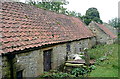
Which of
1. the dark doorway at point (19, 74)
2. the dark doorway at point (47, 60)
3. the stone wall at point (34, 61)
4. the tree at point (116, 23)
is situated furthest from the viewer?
the tree at point (116, 23)

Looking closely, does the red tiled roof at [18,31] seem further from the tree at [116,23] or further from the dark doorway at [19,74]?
the tree at [116,23]

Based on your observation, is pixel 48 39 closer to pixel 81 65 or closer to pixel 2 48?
pixel 81 65

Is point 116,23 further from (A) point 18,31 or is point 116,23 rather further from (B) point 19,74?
(B) point 19,74

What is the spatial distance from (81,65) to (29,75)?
447 centimetres

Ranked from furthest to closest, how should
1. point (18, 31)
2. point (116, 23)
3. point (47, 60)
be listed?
1. point (116, 23)
2. point (47, 60)
3. point (18, 31)

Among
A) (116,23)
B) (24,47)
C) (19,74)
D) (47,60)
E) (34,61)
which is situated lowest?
(19,74)

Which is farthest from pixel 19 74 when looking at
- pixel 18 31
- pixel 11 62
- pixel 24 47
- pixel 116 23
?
pixel 116 23

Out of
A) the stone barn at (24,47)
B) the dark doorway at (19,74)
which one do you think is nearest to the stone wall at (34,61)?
the stone barn at (24,47)

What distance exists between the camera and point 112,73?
10.1m

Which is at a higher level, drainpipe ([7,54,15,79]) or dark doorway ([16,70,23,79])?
drainpipe ([7,54,15,79])

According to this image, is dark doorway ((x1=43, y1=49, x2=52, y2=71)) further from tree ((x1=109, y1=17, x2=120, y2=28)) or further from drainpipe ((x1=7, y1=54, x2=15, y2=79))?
tree ((x1=109, y1=17, x2=120, y2=28))

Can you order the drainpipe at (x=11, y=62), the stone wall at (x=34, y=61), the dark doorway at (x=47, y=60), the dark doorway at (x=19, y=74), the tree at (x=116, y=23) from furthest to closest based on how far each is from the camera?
the tree at (x=116, y=23)
the dark doorway at (x=47, y=60)
the dark doorway at (x=19, y=74)
the stone wall at (x=34, y=61)
the drainpipe at (x=11, y=62)

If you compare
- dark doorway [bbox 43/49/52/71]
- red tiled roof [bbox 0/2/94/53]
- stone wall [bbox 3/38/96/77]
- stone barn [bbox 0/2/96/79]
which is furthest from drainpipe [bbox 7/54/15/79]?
dark doorway [bbox 43/49/52/71]

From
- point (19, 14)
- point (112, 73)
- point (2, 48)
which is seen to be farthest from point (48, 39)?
point (112, 73)
